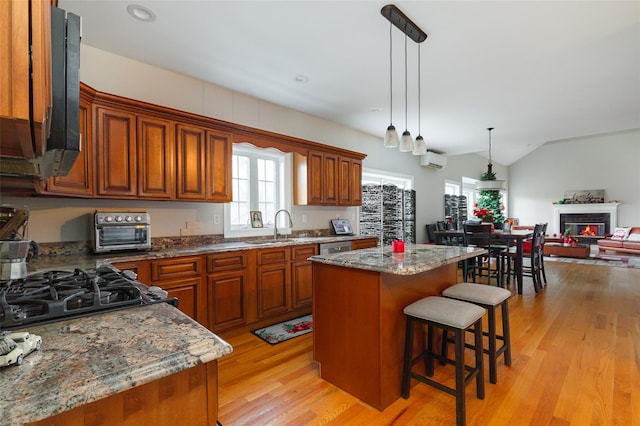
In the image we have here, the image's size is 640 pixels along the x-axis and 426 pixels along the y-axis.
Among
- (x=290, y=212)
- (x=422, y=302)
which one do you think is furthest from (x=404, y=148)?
(x=290, y=212)

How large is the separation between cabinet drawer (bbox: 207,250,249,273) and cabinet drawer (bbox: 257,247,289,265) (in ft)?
0.55

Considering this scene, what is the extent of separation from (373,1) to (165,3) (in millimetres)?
1465

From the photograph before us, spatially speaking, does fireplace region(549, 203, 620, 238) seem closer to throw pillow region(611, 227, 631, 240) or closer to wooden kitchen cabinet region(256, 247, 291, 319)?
throw pillow region(611, 227, 631, 240)

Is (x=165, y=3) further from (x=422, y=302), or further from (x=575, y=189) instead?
(x=575, y=189)

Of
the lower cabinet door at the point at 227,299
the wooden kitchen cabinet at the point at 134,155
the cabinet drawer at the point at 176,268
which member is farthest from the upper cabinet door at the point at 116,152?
the lower cabinet door at the point at 227,299

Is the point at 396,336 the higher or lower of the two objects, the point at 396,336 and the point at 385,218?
the lower

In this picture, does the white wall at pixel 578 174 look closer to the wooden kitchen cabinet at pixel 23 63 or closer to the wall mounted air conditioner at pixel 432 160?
the wall mounted air conditioner at pixel 432 160

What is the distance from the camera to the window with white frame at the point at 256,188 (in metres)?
3.77

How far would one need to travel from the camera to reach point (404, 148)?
2.73 meters

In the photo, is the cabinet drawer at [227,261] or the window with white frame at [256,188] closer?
the cabinet drawer at [227,261]

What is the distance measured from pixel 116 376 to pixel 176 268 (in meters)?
2.16

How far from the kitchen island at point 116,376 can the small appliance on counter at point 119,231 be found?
1.78 metres

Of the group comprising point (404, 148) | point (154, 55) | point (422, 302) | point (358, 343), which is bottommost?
point (358, 343)

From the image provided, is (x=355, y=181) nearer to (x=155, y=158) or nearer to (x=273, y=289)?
(x=273, y=289)
